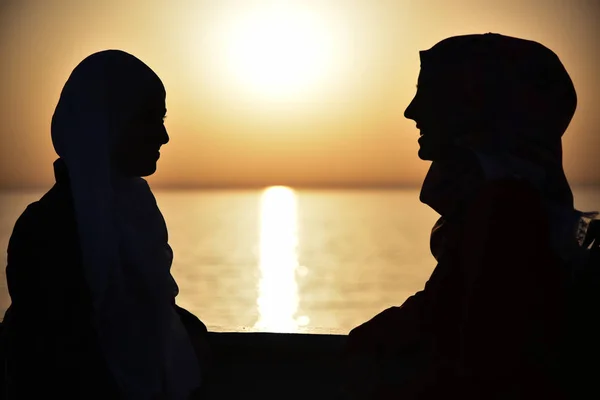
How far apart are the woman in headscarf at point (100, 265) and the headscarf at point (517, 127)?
3.51ft

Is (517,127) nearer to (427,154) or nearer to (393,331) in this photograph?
(427,154)

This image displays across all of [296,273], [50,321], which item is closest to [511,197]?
[50,321]

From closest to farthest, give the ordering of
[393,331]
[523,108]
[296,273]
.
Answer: [523,108] → [393,331] → [296,273]

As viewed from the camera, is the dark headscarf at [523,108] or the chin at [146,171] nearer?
the dark headscarf at [523,108]

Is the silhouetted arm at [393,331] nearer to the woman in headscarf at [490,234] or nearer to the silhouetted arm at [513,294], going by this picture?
the woman in headscarf at [490,234]

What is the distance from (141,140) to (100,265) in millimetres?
502

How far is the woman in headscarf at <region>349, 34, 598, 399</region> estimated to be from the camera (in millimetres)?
1835

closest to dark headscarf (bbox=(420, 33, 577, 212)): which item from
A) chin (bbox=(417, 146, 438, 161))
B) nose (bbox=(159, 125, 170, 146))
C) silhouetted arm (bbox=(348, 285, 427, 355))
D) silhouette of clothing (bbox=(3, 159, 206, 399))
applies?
chin (bbox=(417, 146, 438, 161))

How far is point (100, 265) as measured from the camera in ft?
7.57

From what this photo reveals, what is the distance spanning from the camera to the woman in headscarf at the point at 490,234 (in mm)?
1835

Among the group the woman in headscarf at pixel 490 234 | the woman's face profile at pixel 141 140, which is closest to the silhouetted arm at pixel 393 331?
the woman in headscarf at pixel 490 234

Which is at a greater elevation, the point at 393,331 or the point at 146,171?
the point at 146,171

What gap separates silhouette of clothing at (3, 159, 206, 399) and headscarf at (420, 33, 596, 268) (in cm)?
117

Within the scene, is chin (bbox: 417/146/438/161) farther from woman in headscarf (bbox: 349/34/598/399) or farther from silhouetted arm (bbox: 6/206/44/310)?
silhouetted arm (bbox: 6/206/44/310)
